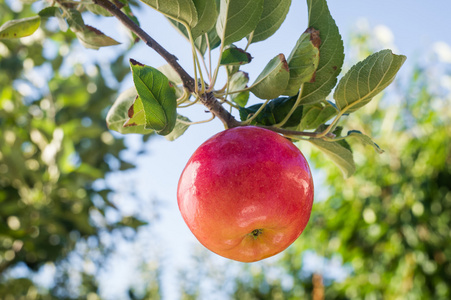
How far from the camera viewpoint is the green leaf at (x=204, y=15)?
0.47 meters

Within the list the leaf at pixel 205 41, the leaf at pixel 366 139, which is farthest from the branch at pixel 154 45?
the leaf at pixel 366 139

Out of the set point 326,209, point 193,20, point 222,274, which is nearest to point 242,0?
point 193,20

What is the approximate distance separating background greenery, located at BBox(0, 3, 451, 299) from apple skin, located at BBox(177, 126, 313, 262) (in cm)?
134

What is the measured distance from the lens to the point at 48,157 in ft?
6.43

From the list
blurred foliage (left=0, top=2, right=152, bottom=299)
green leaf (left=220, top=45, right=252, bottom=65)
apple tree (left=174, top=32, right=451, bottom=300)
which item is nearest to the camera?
green leaf (left=220, top=45, right=252, bottom=65)

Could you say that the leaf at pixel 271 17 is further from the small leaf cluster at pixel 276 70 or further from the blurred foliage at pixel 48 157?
the blurred foliage at pixel 48 157

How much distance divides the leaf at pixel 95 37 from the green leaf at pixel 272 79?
26 centimetres

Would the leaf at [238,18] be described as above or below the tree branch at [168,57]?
above

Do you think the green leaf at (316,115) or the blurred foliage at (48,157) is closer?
the green leaf at (316,115)

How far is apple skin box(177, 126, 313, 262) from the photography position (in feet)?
1.56

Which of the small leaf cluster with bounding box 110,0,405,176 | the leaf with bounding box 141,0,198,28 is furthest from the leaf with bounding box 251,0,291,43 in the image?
the leaf with bounding box 141,0,198,28

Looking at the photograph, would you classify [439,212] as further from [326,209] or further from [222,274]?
[222,274]

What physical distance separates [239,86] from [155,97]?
21 cm

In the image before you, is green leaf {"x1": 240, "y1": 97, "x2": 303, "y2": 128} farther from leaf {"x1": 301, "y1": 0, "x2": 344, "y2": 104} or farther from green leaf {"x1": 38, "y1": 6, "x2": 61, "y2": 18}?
green leaf {"x1": 38, "y1": 6, "x2": 61, "y2": 18}
